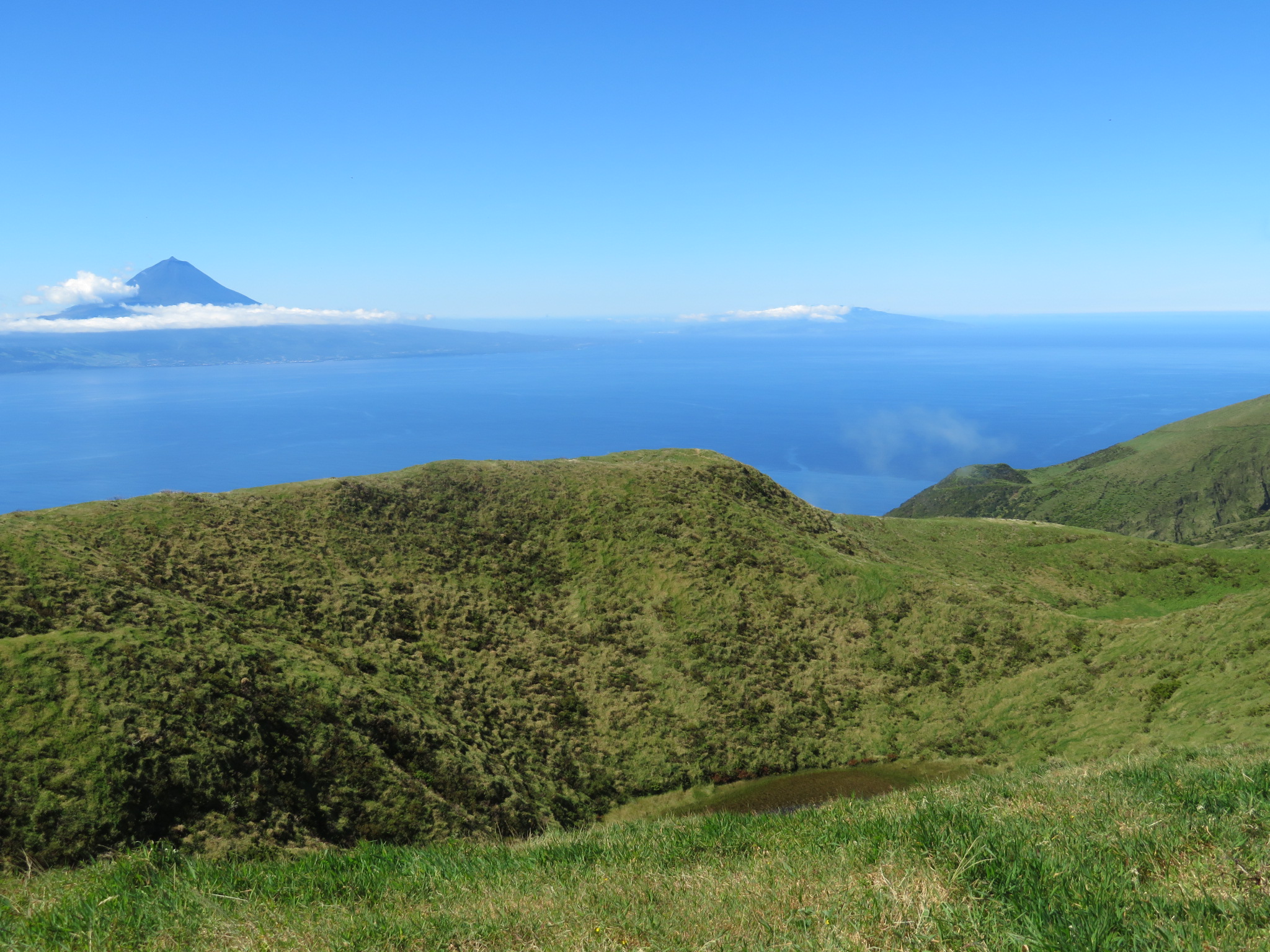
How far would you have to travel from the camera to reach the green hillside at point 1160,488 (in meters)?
141

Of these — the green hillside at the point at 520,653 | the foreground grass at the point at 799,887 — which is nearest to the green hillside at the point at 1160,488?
the green hillside at the point at 520,653

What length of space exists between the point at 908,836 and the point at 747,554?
47.8m

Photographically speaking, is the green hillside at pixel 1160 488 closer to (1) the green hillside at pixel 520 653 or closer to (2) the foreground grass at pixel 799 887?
(1) the green hillside at pixel 520 653

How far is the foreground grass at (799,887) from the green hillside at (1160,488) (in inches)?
5898

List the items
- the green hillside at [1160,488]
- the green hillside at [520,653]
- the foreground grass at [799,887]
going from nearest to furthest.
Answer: the foreground grass at [799,887], the green hillside at [520,653], the green hillside at [1160,488]

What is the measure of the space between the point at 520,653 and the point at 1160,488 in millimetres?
168980

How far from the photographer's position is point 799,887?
630 centimetres

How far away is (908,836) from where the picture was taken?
22.5 ft

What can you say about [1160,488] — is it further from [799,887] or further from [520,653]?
[799,887]

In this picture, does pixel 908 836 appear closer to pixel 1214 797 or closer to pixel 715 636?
pixel 1214 797

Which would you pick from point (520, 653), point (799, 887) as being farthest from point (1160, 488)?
point (799, 887)

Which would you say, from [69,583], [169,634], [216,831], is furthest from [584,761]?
[69,583]

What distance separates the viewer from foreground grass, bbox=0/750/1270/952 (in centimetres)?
488

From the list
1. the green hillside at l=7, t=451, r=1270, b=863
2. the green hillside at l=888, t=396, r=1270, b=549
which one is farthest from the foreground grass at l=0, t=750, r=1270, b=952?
the green hillside at l=888, t=396, r=1270, b=549
